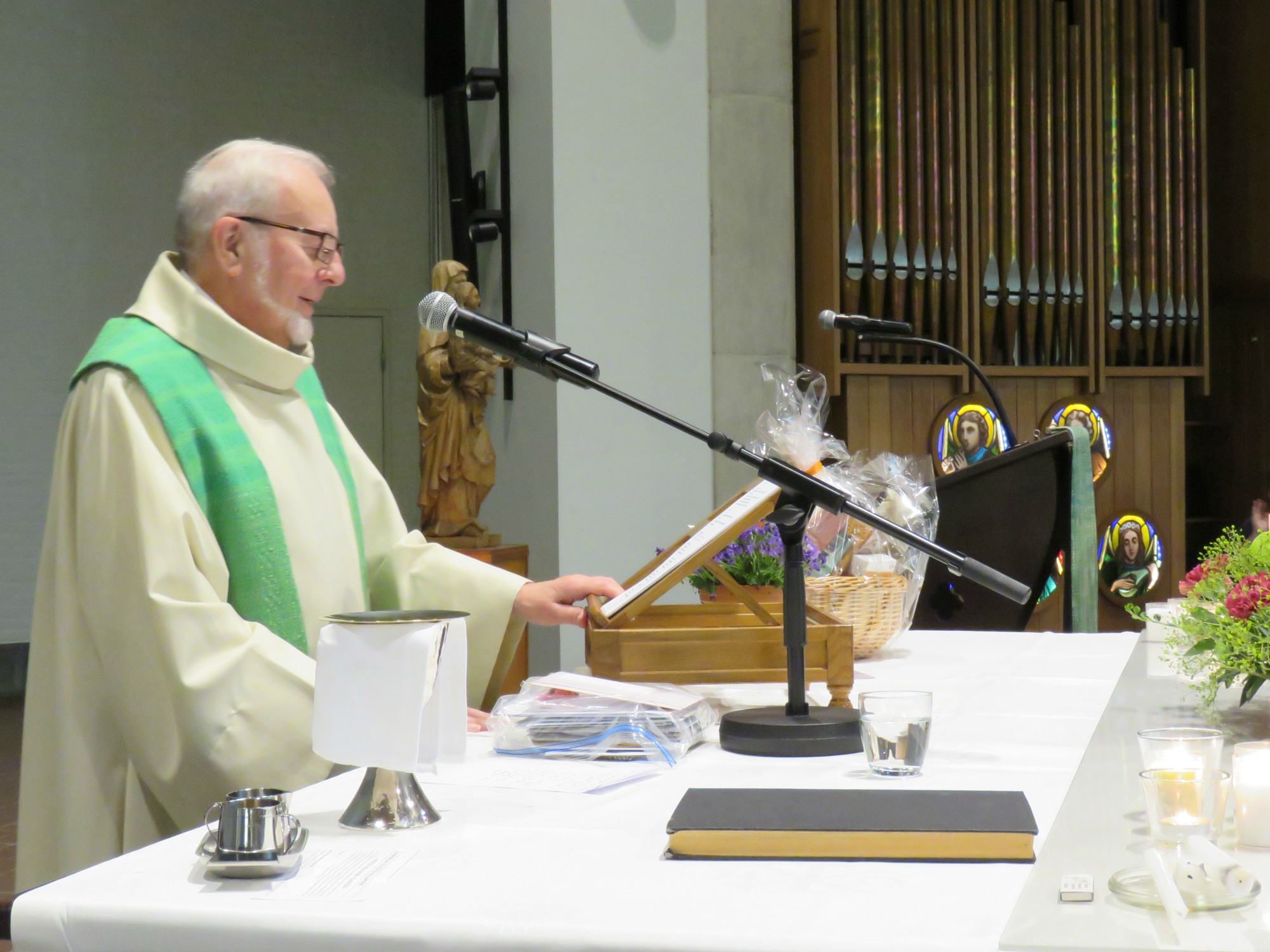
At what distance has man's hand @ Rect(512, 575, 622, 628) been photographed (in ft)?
7.26

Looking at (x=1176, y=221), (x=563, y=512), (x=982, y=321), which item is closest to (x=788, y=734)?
(x=563, y=512)

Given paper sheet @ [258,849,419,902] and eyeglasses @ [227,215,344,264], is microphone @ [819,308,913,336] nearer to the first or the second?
eyeglasses @ [227,215,344,264]

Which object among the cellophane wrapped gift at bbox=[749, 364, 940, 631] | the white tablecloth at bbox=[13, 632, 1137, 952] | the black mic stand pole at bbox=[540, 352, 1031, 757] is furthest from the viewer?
the cellophane wrapped gift at bbox=[749, 364, 940, 631]

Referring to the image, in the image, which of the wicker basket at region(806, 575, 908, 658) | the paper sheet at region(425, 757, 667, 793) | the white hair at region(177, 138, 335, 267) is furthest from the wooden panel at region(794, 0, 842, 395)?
the paper sheet at region(425, 757, 667, 793)

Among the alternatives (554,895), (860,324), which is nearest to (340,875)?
(554,895)

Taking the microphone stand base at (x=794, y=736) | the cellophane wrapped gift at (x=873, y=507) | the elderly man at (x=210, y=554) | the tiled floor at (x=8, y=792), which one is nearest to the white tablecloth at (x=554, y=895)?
the microphone stand base at (x=794, y=736)

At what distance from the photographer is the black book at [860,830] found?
1.26 metres

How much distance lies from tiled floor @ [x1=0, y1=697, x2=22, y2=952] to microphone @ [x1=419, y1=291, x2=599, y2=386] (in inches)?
69.1

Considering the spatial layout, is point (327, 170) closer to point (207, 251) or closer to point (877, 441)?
point (207, 251)

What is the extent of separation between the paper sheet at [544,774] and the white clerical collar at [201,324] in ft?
3.32

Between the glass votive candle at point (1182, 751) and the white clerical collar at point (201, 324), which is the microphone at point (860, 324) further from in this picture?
the glass votive candle at point (1182, 751)

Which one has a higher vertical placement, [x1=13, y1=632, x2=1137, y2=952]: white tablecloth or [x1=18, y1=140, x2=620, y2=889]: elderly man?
[x1=18, y1=140, x2=620, y2=889]: elderly man

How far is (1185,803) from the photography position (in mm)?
1255

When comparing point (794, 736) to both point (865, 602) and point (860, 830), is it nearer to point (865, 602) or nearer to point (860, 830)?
point (860, 830)
